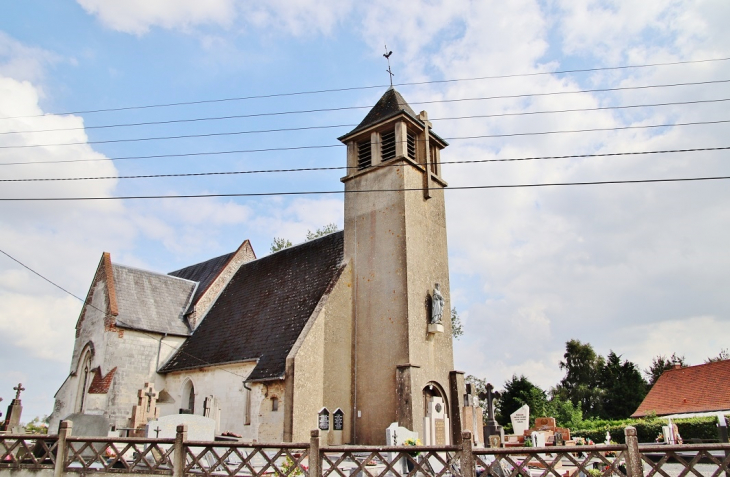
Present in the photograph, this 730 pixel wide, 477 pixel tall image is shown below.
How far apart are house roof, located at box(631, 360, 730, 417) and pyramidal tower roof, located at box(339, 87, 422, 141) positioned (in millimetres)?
20680

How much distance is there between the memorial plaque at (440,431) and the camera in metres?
17.2

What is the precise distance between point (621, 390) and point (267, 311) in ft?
107

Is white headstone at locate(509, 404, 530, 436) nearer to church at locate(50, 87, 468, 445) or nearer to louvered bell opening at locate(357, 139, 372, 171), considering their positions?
church at locate(50, 87, 468, 445)

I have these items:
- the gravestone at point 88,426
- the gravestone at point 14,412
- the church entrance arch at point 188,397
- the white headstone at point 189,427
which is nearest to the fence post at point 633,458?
the white headstone at point 189,427

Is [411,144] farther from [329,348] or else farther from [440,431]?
[440,431]

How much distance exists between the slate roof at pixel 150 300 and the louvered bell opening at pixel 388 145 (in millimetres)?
12644

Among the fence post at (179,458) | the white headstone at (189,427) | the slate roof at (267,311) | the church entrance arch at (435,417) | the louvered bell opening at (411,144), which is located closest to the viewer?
the fence post at (179,458)

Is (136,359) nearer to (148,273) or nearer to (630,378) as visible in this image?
(148,273)

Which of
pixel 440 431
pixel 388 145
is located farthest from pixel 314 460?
pixel 388 145

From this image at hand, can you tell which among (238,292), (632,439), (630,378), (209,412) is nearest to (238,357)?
(209,412)

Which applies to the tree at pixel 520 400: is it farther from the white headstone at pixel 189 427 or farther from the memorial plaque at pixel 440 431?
the white headstone at pixel 189 427

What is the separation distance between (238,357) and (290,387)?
12.9 feet

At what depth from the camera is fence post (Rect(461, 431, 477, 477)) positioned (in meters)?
8.19

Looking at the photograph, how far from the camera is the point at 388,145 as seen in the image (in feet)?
71.8
